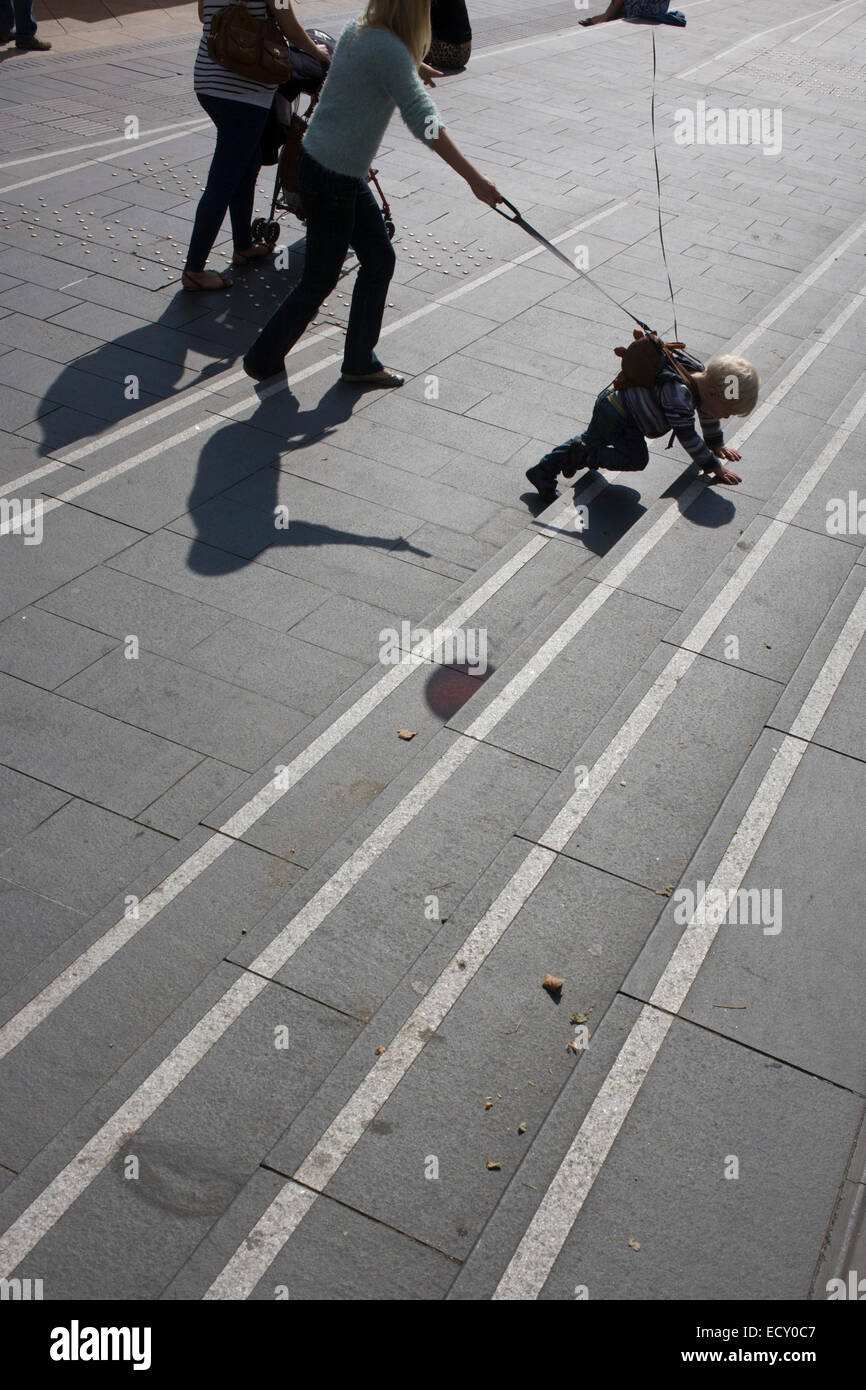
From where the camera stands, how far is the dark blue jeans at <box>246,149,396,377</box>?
7.01m

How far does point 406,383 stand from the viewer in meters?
8.08

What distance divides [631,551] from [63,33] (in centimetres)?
1337

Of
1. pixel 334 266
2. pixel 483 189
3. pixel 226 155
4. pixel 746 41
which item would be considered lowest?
pixel 746 41

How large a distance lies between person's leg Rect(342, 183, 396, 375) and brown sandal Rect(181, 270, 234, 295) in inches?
63.7

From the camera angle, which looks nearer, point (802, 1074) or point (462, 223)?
point (802, 1074)

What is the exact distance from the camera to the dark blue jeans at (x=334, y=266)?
7.01 metres

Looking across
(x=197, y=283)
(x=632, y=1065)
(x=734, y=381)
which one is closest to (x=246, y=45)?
(x=197, y=283)

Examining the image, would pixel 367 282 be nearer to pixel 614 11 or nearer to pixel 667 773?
pixel 614 11

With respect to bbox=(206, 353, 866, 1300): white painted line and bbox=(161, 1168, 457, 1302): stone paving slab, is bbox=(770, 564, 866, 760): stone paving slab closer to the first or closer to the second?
bbox=(206, 353, 866, 1300): white painted line

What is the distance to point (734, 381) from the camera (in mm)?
6531

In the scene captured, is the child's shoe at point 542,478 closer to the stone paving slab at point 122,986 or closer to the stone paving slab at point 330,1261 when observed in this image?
the stone paving slab at point 122,986

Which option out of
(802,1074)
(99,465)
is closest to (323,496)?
(99,465)

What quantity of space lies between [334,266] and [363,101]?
0.93 meters
